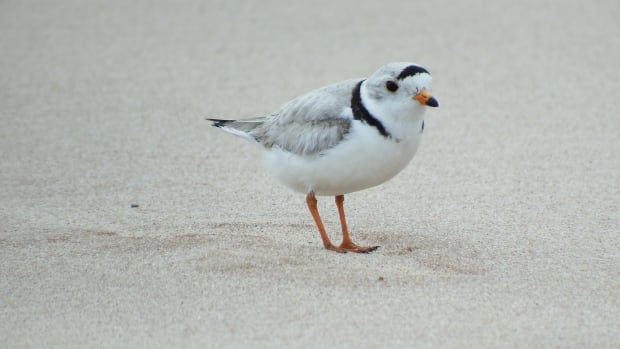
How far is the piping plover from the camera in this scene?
4188 mm

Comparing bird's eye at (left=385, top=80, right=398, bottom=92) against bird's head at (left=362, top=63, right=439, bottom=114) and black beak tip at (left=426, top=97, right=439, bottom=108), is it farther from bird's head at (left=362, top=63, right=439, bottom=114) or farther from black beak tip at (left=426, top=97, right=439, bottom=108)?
black beak tip at (left=426, top=97, right=439, bottom=108)

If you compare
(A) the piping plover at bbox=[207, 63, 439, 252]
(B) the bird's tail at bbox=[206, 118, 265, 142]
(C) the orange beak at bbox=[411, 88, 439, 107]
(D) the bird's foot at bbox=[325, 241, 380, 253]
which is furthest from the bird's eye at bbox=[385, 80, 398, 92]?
(B) the bird's tail at bbox=[206, 118, 265, 142]

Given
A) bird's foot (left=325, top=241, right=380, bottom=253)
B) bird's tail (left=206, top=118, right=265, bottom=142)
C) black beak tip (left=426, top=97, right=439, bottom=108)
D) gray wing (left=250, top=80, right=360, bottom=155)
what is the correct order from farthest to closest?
1. bird's tail (left=206, top=118, right=265, bottom=142)
2. bird's foot (left=325, top=241, right=380, bottom=253)
3. gray wing (left=250, top=80, right=360, bottom=155)
4. black beak tip (left=426, top=97, right=439, bottom=108)

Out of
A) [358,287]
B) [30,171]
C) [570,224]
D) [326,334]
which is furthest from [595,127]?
[30,171]

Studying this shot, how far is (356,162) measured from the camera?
4.23 meters

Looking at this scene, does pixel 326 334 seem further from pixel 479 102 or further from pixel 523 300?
pixel 479 102

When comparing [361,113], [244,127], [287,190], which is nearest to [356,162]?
[361,113]

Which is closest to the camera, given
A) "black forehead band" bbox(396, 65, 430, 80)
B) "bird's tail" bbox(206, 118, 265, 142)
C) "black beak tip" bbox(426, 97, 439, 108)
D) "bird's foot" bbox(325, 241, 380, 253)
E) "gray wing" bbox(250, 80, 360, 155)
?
"black beak tip" bbox(426, 97, 439, 108)

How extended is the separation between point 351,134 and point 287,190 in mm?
1510

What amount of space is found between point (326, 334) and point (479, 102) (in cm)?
371

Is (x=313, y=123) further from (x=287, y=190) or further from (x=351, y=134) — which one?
(x=287, y=190)

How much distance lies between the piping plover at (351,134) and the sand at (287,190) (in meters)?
0.38

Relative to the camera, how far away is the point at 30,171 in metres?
5.87

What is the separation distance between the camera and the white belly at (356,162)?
13.8ft
